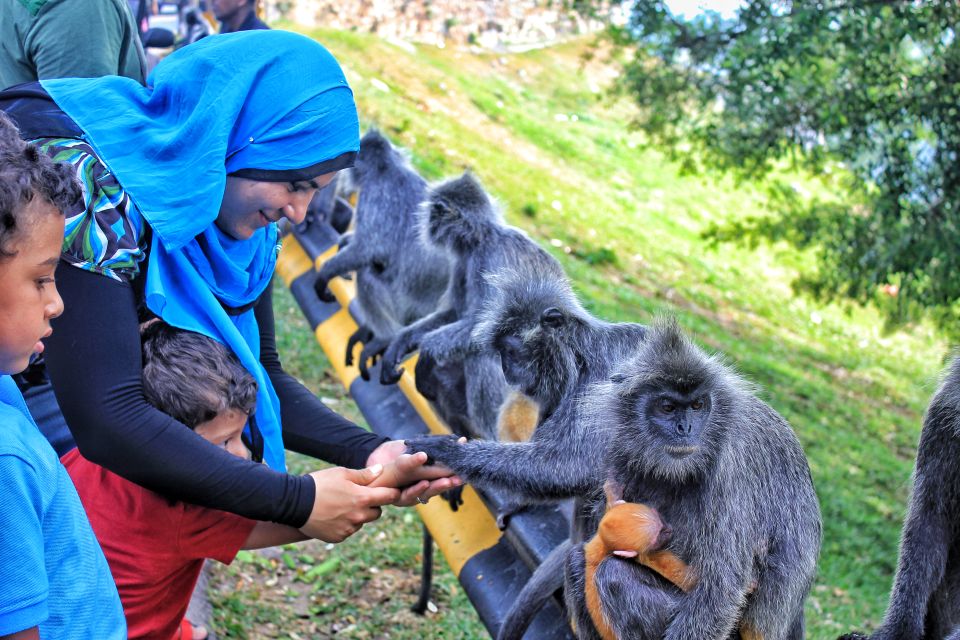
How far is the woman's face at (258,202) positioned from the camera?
→ 2.67 m

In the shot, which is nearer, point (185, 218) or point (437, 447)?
point (185, 218)

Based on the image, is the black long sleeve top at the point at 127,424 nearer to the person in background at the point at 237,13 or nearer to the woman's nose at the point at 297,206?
the woman's nose at the point at 297,206

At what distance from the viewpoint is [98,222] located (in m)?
2.38

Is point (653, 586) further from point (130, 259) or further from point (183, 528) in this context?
point (130, 259)

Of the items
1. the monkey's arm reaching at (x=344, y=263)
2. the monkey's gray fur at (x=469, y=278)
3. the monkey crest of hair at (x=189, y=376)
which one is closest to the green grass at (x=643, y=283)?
the monkey's gray fur at (x=469, y=278)

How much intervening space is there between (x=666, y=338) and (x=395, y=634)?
2.07 metres

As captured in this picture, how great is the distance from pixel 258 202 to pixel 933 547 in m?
2.16

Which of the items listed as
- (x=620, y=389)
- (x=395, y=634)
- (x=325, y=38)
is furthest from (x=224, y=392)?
(x=325, y=38)

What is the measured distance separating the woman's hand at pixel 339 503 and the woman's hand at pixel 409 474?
9cm

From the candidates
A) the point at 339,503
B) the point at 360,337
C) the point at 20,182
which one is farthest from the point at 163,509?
the point at 360,337

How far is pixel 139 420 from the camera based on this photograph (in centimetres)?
238

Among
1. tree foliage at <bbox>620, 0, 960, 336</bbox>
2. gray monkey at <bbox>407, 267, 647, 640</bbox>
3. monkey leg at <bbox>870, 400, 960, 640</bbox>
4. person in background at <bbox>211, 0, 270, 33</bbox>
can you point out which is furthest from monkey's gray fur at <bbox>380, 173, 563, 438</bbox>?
tree foliage at <bbox>620, 0, 960, 336</bbox>

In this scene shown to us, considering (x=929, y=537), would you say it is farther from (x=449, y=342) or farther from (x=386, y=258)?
(x=386, y=258)

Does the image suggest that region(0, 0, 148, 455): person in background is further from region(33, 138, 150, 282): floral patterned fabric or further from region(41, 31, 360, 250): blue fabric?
region(33, 138, 150, 282): floral patterned fabric
